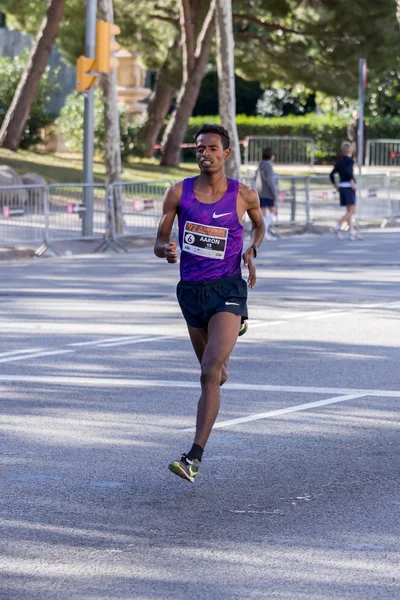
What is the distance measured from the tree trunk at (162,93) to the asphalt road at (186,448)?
2926 centimetres

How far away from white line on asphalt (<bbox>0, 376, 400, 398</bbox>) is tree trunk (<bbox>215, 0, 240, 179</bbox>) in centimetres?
1894

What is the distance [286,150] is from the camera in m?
50.8

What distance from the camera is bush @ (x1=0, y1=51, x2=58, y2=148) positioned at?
4009 cm

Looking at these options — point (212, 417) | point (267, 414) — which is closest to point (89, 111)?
point (267, 414)

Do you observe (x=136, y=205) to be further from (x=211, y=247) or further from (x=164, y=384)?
(x=211, y=247)

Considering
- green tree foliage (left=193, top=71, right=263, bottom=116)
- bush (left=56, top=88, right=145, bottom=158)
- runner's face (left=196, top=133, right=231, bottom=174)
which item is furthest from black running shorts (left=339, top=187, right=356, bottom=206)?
green tree foliage (left=193, top=71, right=263, bottom=116)

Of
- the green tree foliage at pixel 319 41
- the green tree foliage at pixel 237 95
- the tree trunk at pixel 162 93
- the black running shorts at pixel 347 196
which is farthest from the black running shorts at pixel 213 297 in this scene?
the green tree foliage at pixel 237 95

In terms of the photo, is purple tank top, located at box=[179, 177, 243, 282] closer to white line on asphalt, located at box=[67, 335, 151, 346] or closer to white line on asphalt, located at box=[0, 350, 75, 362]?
white line on asphalt, located at box=[0, 350, 75, 362]

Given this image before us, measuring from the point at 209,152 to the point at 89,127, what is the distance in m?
16.2

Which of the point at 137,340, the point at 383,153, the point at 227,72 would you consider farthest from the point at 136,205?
the point at 383,153

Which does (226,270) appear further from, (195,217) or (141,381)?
(141,381)

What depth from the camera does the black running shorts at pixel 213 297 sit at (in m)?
7.46

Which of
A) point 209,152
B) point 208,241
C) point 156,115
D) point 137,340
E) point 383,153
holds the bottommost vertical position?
point 383,153

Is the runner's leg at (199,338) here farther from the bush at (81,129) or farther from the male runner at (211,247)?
the bush at (81,129)
